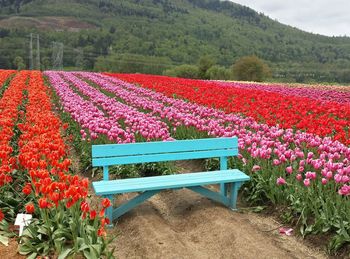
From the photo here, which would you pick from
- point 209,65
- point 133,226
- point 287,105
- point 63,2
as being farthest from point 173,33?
point 133,226

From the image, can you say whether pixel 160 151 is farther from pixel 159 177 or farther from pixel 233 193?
pixel 233 193

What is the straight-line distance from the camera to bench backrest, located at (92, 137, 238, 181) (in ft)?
17.3

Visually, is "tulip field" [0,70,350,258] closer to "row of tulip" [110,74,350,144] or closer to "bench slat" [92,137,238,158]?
"row of tulip" [110,74,350,144]

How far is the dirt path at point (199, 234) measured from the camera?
457cm

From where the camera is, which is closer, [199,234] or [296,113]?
[199,234]

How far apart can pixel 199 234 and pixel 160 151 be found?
1.18 m

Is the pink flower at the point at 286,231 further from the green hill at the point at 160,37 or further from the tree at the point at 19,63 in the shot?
the green hill at the point at 160,37

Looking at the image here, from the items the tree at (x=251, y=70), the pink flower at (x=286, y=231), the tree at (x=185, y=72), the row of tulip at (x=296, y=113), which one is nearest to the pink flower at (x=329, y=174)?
the pink flower at (x=286, y=231)

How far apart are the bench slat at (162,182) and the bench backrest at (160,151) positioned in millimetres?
276

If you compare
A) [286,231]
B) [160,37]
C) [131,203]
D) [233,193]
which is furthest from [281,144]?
[160,37]

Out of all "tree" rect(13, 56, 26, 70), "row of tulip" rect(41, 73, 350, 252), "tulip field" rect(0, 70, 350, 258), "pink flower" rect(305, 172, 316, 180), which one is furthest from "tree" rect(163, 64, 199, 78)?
"pink flower" rect(305, 172, 316, 180)

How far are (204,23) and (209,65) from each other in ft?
290

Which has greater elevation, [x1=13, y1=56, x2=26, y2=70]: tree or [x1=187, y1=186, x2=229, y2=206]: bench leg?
[x1=13, y1=56, x2=26, y2=70]: tree

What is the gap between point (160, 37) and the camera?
105m
